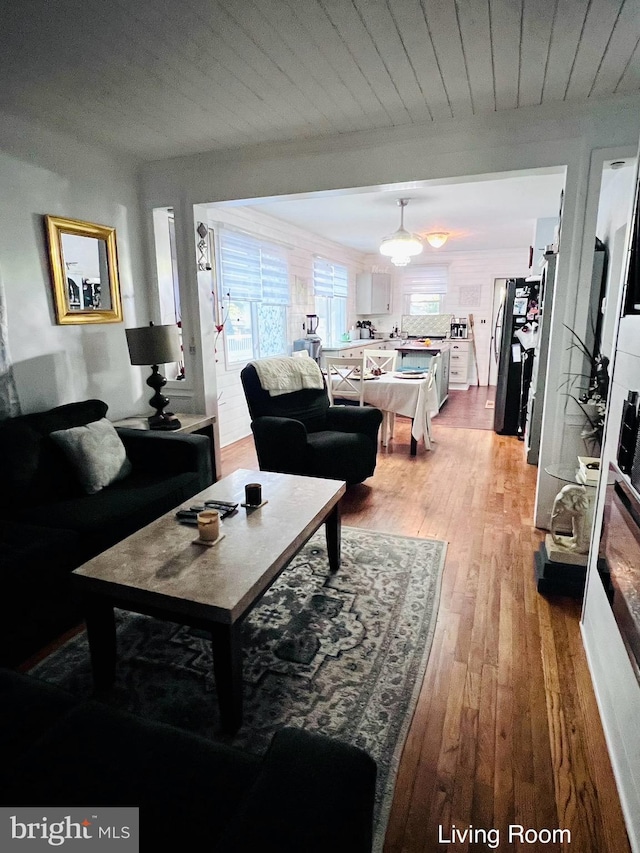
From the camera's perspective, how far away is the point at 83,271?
3236mm

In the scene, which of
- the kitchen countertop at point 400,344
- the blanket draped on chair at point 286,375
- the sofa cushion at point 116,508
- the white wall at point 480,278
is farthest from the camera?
the white wall at point 480,278

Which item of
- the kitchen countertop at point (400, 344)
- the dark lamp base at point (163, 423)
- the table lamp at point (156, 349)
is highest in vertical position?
the table lamp at point (156, 349)

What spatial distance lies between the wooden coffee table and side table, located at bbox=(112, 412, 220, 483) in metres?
1.42

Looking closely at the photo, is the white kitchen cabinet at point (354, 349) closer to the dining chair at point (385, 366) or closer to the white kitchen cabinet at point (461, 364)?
the dining chair at point (385, 366)

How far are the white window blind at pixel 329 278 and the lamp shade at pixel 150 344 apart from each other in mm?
4149

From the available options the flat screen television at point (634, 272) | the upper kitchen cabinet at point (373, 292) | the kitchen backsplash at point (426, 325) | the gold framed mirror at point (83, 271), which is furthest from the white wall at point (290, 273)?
the flat screen television at point (634, 272)

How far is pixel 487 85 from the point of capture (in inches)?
96.2

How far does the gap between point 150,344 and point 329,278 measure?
16.3 ft

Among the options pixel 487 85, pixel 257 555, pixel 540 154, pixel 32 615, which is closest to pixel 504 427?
pixel 540 154

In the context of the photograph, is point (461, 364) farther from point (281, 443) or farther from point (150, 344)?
point (150, 344)

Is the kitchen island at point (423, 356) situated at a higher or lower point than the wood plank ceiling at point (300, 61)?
lower

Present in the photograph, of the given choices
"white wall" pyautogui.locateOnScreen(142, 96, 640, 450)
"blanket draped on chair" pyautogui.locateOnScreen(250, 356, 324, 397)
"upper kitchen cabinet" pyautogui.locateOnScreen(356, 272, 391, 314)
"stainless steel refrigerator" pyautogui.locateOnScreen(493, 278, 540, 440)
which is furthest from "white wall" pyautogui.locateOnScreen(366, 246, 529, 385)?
"white wall" pyautogui.locateOnScreen(142, 96, 640, 450)

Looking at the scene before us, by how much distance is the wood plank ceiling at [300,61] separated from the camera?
6.00 feet

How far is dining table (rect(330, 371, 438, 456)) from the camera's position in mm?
4555
